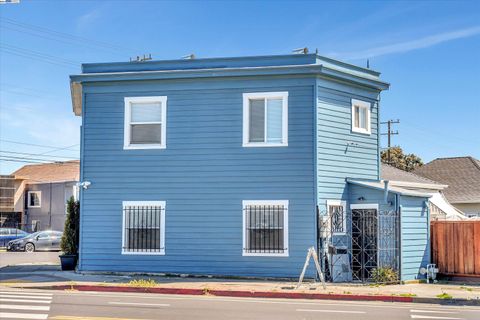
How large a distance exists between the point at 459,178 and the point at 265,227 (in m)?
23.9

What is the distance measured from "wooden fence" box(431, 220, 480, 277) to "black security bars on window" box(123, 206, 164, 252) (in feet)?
28.8

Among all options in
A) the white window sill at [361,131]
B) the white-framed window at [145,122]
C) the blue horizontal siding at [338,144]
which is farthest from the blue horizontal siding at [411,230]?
the white-framed window at [145,122]

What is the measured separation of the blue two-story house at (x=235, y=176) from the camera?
63.1ft

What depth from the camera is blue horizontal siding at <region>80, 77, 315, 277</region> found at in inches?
760

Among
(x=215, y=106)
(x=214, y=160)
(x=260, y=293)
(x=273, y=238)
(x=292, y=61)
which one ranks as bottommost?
(x=260, y=293)

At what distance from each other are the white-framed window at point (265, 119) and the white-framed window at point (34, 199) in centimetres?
3345

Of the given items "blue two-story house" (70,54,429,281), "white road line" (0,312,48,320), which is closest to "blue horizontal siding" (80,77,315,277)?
"blue two-story house" (70,54,429,281)

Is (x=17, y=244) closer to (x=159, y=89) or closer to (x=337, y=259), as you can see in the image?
(x=159, y=89)

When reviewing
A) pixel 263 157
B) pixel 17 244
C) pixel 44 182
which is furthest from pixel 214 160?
pixel 44 182

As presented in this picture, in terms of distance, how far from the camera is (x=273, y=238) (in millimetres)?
19344

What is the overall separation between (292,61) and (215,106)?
2767 mm

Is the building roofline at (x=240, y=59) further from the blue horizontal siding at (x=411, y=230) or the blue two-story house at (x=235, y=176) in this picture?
the blue horizontal siding at (x=411, y=230)

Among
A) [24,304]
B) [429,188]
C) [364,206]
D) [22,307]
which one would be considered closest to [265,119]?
[364,206]

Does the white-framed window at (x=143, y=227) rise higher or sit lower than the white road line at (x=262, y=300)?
higher
